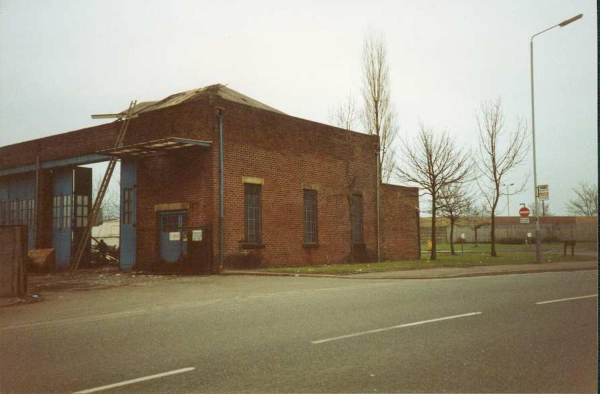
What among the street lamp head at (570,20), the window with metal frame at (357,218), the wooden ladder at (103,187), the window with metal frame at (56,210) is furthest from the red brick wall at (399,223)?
the street lamp head at (570,20)

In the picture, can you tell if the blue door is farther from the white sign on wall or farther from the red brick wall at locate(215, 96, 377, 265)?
the red brick wall at locate(215, 96, 377, 265)

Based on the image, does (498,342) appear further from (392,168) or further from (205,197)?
(392,168)

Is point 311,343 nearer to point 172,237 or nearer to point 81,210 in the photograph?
point 172,237

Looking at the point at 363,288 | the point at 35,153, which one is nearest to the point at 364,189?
the point at 363,288

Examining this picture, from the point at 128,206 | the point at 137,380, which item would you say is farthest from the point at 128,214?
the point at 137,380

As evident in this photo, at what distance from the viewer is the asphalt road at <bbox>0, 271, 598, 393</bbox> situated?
5152 millimetres

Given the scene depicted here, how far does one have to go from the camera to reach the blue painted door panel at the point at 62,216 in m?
26.5

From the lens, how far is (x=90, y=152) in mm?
24906

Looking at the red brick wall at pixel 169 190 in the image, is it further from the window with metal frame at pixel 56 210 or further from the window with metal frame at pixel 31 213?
the window with metal frame at pixel 31 213

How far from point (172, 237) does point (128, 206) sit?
3742 millimetres

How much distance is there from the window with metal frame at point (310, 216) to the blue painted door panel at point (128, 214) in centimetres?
769

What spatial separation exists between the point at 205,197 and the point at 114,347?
45.4 ft

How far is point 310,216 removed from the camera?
25.2 m

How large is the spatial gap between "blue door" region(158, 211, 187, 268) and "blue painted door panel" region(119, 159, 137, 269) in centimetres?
181
